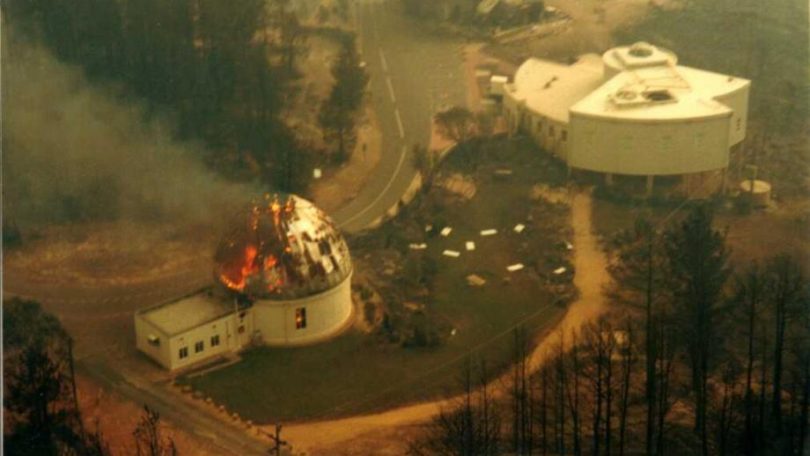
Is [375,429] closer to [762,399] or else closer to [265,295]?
[265,295]

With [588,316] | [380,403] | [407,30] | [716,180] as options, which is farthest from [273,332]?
[407,30]

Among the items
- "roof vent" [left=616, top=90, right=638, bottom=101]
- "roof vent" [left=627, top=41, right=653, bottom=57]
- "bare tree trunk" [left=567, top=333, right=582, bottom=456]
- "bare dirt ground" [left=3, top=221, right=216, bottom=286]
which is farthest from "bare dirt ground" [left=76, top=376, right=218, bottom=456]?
"roof vent" [left=627, top=41, right=653, bottom=57]

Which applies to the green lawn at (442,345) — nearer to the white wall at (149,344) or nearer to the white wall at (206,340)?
the white wall at (206,340)

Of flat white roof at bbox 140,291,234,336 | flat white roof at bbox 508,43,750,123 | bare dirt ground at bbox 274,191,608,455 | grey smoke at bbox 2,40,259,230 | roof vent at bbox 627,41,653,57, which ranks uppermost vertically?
roof vent at bbox 627,41,653,57

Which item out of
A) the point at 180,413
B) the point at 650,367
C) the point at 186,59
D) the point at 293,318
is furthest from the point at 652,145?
the point at 180,413

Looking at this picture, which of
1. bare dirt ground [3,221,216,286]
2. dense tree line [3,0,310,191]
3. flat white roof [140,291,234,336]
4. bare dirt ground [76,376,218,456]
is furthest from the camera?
dense tree line [3,0,310,191]

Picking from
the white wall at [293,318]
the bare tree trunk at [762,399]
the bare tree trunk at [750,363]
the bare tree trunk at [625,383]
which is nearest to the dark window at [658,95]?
the bare tree trunk at [750,363]

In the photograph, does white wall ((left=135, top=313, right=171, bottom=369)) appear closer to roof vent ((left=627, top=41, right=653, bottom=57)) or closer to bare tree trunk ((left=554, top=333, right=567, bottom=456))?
bare tree trunk ((left=554, top=333, right=567, bottom=456))

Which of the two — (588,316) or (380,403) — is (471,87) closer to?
(588,316)
